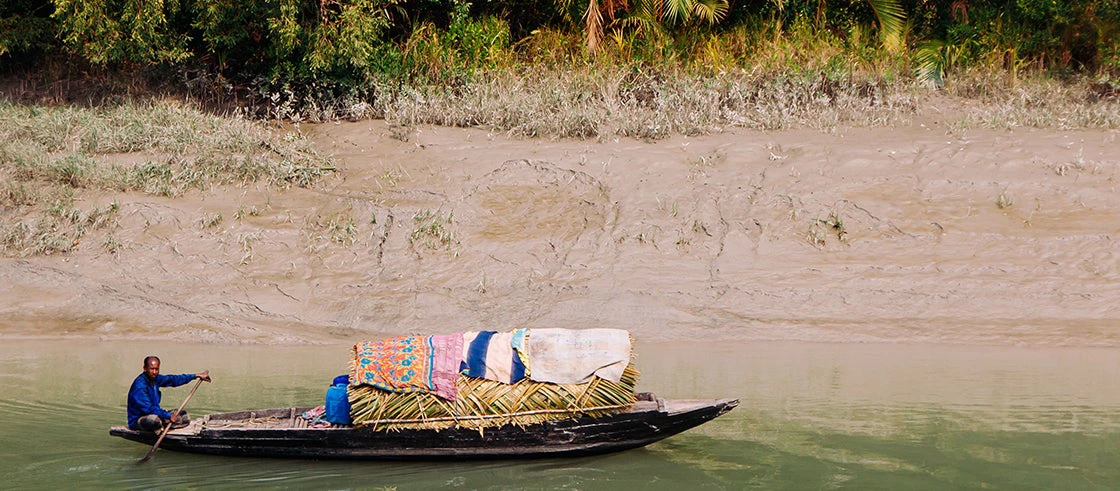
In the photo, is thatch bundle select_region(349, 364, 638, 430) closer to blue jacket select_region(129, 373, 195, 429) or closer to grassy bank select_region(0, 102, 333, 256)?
blue jacket select_region(129, 373, 195, 429)

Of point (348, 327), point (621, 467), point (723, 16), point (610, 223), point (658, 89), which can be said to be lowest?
point (621, 467)

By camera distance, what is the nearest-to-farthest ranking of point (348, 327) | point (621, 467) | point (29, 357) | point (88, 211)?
1. point (621, 467)
2. point (29, 357)
3. point (348, 327)
4. point (88, 211)

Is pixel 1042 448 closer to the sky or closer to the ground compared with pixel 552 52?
closer to the ground

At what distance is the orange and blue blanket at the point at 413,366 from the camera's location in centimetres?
757

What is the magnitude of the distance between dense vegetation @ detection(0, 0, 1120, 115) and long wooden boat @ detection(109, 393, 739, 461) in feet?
28.5

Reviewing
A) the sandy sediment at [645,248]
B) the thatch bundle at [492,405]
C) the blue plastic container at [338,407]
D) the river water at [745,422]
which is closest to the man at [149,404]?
the river water at [745,422]

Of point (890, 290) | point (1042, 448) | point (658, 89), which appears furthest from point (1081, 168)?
point (1042, 448)

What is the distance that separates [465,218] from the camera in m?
13.8

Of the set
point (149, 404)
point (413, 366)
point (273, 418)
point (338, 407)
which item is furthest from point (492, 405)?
point (149, 404)

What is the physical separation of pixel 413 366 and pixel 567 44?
1012cm

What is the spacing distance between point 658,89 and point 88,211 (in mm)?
7725

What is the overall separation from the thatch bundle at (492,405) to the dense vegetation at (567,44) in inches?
345

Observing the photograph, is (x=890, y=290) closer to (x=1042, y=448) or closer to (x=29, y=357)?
(x=1042, y=448)

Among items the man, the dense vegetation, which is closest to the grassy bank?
the dense vegetation
